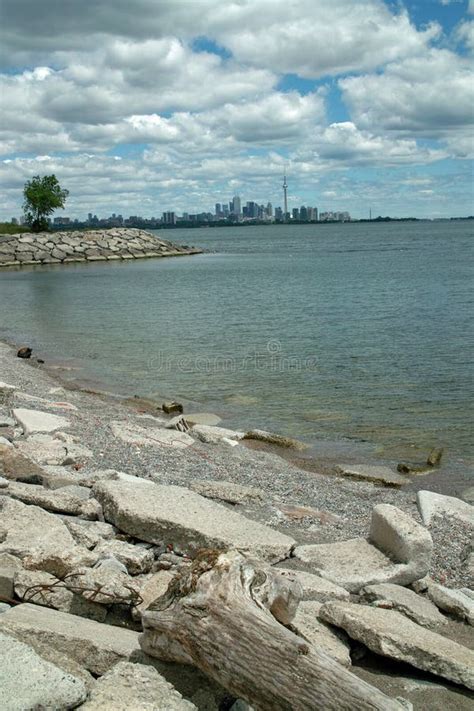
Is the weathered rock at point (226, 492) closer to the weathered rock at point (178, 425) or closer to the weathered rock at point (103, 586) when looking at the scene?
the weathered rock at point (103, 586)

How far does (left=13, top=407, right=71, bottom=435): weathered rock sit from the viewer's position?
11.5 m

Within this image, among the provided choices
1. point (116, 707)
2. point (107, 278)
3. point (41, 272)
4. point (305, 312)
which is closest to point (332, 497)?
point (116, 707)

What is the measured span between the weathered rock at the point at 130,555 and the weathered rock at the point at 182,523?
1.58 ft

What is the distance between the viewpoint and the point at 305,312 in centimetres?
3612

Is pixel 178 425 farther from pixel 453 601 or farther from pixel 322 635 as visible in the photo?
pixel 322 635

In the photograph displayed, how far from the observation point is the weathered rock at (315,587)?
6.32 meters

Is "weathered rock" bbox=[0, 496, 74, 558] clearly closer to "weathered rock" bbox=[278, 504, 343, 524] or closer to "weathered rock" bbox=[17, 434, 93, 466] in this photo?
"weathered rock" bbox=[17, 434, 93, 466]

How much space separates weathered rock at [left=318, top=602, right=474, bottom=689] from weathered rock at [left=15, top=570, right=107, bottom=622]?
5.68 feet

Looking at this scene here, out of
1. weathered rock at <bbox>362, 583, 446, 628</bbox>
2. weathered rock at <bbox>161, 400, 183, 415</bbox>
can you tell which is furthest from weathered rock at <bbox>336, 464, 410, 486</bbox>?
weathered rock at <bbox>362, 583, 446, 628</bbox>

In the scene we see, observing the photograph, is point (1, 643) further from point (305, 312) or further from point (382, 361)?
point (305, 312)

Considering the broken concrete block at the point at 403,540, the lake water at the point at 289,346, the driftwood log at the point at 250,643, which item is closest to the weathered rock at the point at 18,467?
the broken concrete block at the point at 403,540

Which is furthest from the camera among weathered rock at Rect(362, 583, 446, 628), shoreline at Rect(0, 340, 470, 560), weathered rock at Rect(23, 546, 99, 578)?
shoreline at Rect(0, 340, 470, 560)

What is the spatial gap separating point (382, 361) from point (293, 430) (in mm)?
7952
